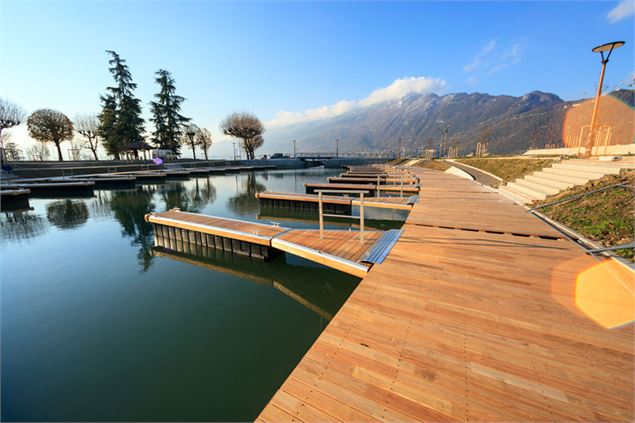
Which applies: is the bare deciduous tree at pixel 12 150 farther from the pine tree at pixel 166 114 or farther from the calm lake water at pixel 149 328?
the calm lake water at pixel 149 328

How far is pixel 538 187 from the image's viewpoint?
10969 mm

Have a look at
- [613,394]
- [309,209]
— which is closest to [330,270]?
[613,394]

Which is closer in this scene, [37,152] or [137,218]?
[137,218]

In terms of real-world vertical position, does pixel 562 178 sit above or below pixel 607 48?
below

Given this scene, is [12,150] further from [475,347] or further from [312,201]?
[475,347]

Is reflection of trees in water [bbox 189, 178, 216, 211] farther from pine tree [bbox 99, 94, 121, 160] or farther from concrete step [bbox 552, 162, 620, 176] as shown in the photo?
pine tree [bbox 99, 94, 121, 160]

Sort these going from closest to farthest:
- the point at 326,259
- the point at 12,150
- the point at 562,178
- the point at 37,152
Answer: the point at 326,259 < the point at 562,178 < the point at 12,150 < the point at 37,152

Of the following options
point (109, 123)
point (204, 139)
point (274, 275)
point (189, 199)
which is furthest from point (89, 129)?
point (274, 275)

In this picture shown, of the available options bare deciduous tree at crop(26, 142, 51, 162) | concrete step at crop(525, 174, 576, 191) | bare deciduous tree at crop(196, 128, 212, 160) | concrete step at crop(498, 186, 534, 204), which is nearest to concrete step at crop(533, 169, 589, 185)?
concrete step at crop(525, 174, 576, 191)

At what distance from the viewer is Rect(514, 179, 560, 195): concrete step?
31.9 ft

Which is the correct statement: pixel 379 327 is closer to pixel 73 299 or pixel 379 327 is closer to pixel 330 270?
pixel 330 270

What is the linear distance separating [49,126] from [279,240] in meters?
47.8

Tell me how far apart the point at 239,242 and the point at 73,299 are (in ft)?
13.7

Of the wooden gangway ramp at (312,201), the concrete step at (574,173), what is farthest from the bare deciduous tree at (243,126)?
the concrete step at (574,173)
